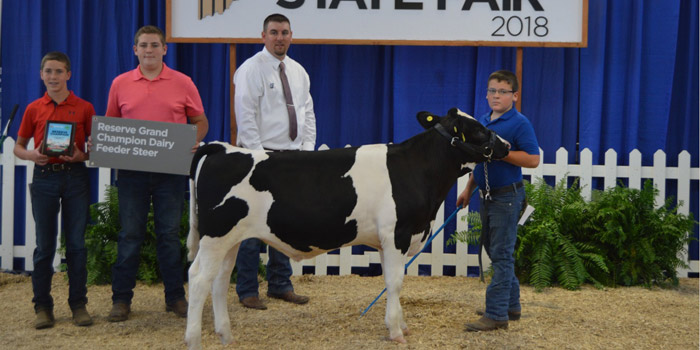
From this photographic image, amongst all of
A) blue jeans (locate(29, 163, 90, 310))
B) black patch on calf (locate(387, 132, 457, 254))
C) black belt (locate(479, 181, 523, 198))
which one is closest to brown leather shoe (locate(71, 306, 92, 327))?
blue jeans (locate(29, 163, 90, 310))

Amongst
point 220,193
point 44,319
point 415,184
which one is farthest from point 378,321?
point 44,319

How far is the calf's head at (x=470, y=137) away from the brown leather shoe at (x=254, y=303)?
6.99 feet

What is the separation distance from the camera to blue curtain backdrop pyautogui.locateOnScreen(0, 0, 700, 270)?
680 centimetres

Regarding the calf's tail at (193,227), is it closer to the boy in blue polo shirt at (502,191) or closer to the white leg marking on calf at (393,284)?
the white leg marking on calf at (393,284)

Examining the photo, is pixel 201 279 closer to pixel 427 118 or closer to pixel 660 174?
pixel 427 118

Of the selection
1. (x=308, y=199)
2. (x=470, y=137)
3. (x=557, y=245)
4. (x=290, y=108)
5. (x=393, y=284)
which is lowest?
(x=393, y=284)

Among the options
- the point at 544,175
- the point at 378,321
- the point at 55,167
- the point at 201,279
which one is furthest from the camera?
the point at 544,175

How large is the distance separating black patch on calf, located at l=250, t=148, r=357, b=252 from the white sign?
2.55m

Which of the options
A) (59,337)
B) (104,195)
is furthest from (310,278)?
(59,337)

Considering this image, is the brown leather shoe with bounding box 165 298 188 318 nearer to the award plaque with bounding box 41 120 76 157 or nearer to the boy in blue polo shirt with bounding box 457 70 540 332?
the award plaque with bounding box 41 120 76 157

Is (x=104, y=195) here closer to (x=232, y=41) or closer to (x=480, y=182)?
(x=232, y=41)

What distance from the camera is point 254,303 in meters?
5.40

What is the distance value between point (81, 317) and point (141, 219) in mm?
848

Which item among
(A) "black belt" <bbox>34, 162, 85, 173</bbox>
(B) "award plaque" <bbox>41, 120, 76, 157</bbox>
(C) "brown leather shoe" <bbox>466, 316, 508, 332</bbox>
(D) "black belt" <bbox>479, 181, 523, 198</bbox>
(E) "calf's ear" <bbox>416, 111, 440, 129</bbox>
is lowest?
(C) "brown leather shoe" <bbox>466, 316, 508, 332</bbox>
